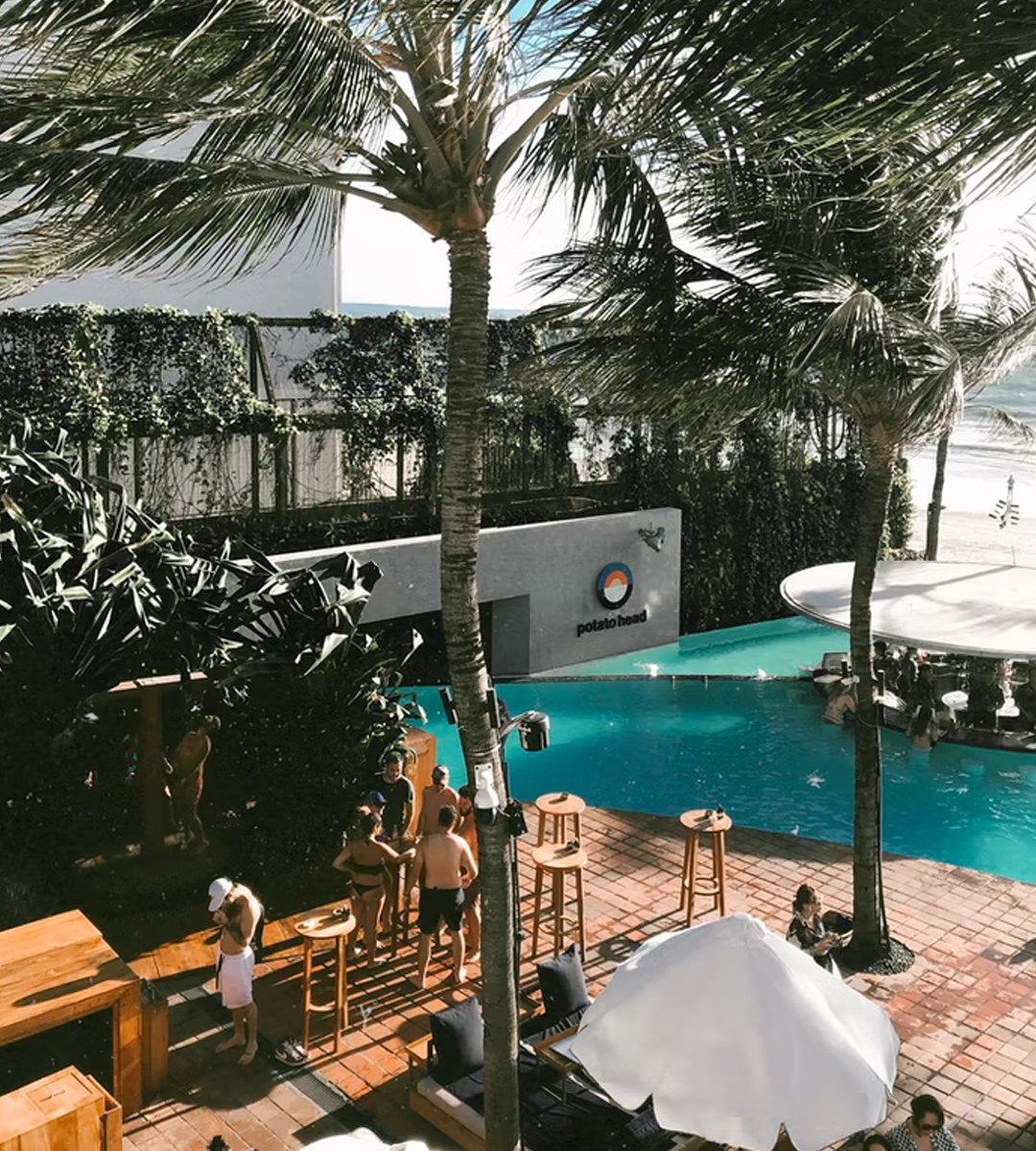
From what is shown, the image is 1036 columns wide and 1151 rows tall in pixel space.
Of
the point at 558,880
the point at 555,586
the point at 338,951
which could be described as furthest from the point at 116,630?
the point at 555,586

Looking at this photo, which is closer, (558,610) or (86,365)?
(86,365)

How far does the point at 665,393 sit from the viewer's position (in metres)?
9.76

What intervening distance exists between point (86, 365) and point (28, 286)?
44.7ft

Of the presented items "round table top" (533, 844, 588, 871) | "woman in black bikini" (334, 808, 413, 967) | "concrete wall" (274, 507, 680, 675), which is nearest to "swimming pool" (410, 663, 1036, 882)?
"concrete wall" (274, 507, 680, 675)

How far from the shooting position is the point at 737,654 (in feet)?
82.8

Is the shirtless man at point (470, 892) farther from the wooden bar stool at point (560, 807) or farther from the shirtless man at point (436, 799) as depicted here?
the wooden bar stool at point (560, 807)

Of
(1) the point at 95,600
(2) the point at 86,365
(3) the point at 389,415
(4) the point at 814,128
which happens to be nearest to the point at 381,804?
(1) the point at 95,600

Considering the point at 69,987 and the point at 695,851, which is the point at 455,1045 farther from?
the point at 695,851

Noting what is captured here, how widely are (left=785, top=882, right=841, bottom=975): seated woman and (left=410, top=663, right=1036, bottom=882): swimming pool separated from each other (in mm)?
5552

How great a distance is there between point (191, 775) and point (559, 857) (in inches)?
136

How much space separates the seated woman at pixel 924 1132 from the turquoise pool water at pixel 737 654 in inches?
602

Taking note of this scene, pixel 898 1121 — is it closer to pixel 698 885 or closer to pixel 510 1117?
pixel 510 1117

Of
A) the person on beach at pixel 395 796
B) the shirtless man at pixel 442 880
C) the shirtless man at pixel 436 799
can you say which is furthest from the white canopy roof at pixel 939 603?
the shirtless man at pixel 442 880

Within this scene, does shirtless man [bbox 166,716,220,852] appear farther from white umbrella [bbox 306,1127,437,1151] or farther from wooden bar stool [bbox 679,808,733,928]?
white umbrella [bbox 306,1127,437,1151]
